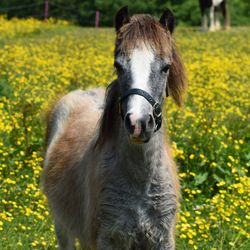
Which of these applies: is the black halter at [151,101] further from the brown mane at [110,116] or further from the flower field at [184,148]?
the flower field at [184,148]

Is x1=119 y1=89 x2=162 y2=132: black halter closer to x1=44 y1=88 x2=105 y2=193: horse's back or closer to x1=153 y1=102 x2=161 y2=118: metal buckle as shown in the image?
x1=153 y1=102 x2=161 y2=118: metal buckle

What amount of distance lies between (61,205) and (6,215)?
4.91 feet

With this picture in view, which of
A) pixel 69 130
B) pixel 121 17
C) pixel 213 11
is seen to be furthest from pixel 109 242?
pixel 213 11

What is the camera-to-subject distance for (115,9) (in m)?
38.7

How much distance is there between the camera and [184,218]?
6.14m

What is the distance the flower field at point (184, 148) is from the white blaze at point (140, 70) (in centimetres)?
84

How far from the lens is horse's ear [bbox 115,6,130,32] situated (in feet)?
14.0

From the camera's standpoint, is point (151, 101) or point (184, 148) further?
point (184, 148)

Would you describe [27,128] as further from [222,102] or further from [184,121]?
[222,102]

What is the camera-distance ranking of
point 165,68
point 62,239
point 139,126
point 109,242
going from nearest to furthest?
point 139,126
point 165,68
point 109,242
point 62,239

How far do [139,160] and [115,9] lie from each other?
1382 inches

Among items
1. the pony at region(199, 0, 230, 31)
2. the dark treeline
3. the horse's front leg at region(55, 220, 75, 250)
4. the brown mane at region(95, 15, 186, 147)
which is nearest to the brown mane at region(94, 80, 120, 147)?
the brown mane at region(95, 15, 186, 147)

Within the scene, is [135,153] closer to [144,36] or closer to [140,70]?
[140,70]

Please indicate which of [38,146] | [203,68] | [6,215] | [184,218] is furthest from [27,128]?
[203,68]
